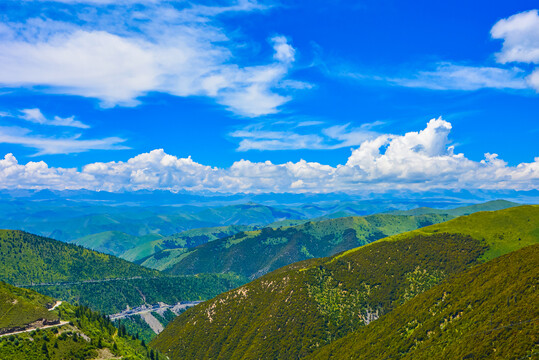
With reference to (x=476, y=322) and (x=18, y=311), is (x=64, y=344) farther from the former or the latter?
(x=476, y=322)

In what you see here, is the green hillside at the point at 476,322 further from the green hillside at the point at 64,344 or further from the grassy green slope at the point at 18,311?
the grassy green slope at the point at 18,311

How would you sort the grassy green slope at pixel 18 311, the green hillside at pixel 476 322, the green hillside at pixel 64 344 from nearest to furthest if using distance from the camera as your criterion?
the green hillside at pixel 476 322
the green hillside at pixel 64 344
the grassy green slope at pixel 18 311

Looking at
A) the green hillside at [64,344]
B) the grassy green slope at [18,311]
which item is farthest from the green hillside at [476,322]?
the grassy green slope at [18,311]

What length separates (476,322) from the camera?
156m

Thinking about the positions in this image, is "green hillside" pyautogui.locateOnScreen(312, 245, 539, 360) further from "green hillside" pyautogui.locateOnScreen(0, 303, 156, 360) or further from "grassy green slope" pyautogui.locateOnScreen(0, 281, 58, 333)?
"grassy green slope" pyautogui.locateOnScreen(0, 281, 58, 333)

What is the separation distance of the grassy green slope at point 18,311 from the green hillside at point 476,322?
15511 centimetres

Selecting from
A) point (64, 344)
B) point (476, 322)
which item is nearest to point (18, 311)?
point (64, 344)

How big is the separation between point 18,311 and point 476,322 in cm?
20608

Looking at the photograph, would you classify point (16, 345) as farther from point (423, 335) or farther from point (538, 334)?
point (538, 334)

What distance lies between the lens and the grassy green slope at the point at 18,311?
160 m

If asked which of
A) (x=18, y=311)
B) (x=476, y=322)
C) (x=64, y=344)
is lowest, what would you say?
(x=476, y=322)

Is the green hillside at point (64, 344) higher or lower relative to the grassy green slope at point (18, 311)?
lower

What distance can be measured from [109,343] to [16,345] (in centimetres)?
4317

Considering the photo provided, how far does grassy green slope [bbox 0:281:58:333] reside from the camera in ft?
524
